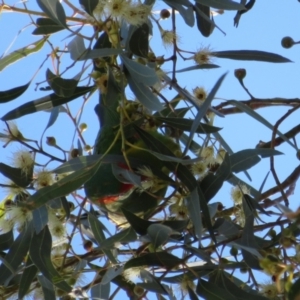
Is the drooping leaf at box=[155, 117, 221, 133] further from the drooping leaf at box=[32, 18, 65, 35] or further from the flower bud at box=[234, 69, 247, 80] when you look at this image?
the drooping leaf at box=[32, 18, 65, 35]

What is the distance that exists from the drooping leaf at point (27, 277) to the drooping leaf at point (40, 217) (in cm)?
15

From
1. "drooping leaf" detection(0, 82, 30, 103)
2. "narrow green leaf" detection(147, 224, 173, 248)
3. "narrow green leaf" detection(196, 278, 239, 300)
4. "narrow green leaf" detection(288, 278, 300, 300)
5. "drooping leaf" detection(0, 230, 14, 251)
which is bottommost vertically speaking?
"narrow green leaf" detection(288, 278, 300, 300)

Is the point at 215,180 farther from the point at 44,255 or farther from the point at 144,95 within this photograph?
the point at 44,255

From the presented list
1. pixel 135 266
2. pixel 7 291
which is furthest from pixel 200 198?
pixel 7 291

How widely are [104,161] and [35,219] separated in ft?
0.52

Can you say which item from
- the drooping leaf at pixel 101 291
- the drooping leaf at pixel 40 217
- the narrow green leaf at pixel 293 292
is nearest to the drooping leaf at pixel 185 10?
the drooping leaf at pixel 40 217

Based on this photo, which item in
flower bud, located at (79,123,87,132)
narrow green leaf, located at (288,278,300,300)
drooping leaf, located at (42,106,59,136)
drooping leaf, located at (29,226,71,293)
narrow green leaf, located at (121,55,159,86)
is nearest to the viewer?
narrow green leaf, located at (288,278,300,300)

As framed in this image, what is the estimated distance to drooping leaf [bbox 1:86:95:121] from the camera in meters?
1.42

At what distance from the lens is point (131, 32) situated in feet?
4.67

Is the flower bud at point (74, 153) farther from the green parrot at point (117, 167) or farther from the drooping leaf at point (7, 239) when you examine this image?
the drooping leaf at point (7, 239)

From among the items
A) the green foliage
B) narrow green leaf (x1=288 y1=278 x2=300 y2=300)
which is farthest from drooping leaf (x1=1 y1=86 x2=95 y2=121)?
narrow green leaf (x1=288 y1=278 x2=300 y2=300)

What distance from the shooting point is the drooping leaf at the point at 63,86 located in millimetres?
1402

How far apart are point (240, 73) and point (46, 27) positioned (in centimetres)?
39

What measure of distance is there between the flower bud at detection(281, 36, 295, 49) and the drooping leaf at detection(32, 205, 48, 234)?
0.62 metres
